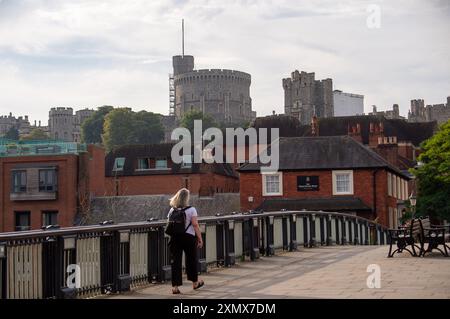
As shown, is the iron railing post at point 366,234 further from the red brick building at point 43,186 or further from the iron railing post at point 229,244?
the red brick building at point 43,186

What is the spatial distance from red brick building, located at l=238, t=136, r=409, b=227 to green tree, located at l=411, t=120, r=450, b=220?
233 centimetres

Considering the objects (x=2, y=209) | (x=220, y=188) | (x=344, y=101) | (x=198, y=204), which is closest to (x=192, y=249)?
(x=198, y=204)

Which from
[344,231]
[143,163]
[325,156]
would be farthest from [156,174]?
[344,231]

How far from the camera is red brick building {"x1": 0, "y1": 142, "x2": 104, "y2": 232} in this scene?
6594 cm

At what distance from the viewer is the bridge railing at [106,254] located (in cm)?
1087

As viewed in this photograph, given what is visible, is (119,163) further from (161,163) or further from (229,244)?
(229,244)

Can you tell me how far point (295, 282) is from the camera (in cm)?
1369

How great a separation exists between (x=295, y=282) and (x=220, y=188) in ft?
219

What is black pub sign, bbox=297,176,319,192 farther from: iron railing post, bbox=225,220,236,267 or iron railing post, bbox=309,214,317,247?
iron railing post, bbox=225,220,236,267

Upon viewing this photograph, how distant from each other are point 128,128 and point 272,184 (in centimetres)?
8537

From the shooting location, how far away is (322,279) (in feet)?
45.8

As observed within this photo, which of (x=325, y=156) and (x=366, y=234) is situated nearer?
(x=366, y=234)

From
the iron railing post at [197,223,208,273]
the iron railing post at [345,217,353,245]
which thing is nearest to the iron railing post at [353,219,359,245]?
the iron railing post at [345,217,353,245]
